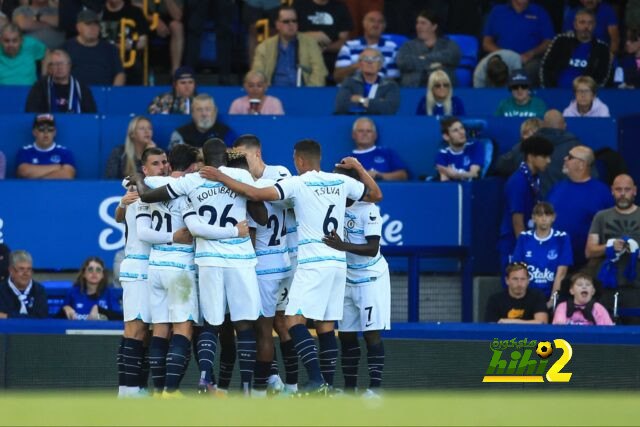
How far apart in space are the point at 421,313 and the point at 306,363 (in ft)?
12.7

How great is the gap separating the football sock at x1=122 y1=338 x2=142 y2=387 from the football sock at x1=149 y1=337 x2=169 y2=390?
0.61 ft

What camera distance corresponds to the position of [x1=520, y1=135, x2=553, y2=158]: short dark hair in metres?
14.5

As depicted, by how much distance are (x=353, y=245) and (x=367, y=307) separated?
0.49 meters

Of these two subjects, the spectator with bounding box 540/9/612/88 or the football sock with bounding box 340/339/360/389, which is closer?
the football sock with bounding box 340/339/360/389

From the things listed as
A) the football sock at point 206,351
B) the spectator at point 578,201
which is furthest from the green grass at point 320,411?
the spectator at point 578,201

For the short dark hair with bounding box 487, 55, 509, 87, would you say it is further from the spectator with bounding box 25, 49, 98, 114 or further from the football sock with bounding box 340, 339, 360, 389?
the football sock with bounding box 340, 339, 360, 389

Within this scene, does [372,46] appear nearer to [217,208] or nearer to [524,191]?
[524,191]

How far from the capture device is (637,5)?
1800 centimetres

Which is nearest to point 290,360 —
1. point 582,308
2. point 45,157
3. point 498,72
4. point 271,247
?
point 271,247

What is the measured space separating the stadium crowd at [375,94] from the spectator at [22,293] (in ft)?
0.04

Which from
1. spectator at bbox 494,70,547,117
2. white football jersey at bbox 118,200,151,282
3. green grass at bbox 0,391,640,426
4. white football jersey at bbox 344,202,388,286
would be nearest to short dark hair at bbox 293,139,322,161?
white football jersey at bbox 344,202,388,286

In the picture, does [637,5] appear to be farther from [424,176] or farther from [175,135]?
[175,135]

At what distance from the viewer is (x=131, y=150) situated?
48.3 feet

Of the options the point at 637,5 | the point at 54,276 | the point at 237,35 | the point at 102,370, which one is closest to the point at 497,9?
the point at 637,5
